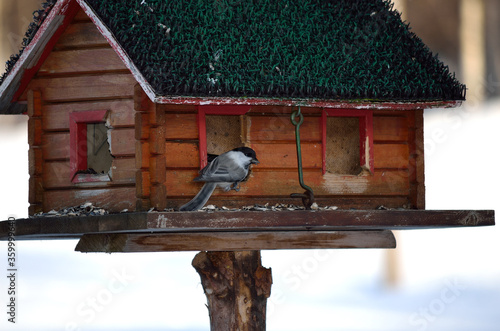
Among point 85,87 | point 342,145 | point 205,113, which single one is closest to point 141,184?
point 205,113

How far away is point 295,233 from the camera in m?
5.36

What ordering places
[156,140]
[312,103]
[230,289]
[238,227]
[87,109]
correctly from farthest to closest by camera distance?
1. [230,289]
2. [87,109]
3. [312,103]
4. [156,140]
5. [238,227]

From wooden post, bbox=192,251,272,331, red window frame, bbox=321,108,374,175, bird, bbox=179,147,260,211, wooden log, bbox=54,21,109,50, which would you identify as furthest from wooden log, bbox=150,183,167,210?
red window frame, bbox=321,108,374,175

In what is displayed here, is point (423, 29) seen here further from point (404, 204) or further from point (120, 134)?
point (120, 134)

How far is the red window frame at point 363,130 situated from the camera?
5.37 metres

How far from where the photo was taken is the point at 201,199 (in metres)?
4.86

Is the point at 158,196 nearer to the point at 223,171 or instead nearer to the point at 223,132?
the point at 223,171

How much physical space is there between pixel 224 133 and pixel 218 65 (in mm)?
599

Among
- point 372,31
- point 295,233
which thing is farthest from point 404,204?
point 372,31

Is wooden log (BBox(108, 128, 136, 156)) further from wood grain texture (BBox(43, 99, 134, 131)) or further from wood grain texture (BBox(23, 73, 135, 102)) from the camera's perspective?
wood grain texture (BBox(23, 73, 135, 102))

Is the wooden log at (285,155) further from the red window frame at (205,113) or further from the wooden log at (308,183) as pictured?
the red window frame at (205,113)

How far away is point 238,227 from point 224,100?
773mm

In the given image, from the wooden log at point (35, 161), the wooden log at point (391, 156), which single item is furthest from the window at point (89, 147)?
the wooden log at point (391, 156)

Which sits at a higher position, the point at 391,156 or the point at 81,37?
the point at 81,37
